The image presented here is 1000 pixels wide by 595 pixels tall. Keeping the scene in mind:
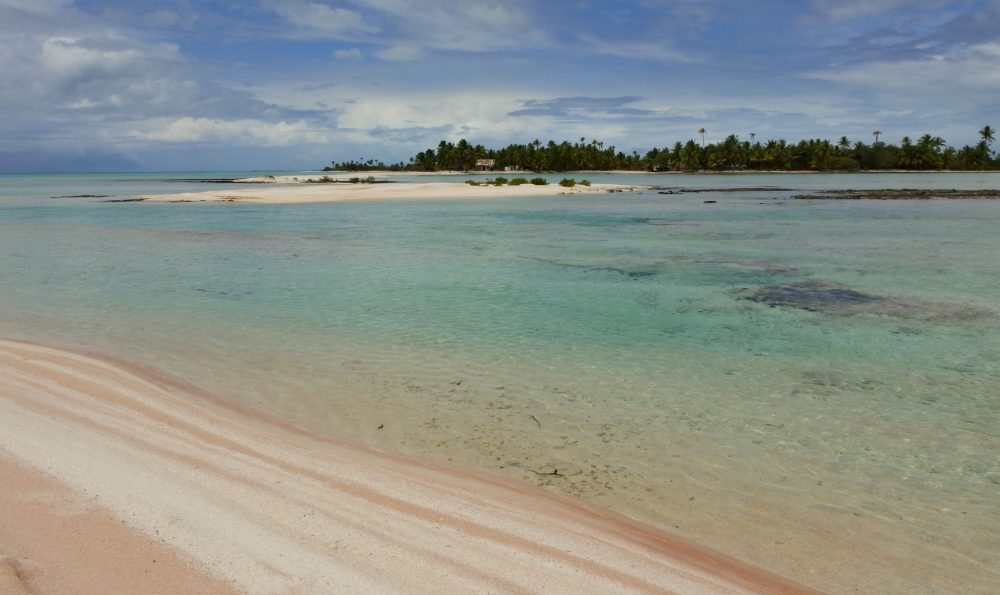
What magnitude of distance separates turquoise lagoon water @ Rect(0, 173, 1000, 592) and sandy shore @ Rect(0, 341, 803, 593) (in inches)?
24.8

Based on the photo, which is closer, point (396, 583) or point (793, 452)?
point (396, 583)

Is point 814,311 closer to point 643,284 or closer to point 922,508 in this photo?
point 643,284

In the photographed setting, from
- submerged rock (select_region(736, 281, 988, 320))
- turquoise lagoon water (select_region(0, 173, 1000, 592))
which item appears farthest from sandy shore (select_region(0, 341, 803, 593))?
submerged rock (select_region(736, 281, 988, 320))

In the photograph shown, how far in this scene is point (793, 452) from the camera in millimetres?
7363

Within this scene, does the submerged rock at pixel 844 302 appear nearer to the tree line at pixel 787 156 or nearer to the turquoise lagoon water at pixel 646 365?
the turquoise lagoon water at pixel 646 365

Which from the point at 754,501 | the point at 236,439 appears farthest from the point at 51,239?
the point at 754,501

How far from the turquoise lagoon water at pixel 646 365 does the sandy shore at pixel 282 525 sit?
0.63 metres

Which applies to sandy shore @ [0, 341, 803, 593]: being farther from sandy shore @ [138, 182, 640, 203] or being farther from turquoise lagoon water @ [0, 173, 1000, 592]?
sandy shore @ [138, 182, 640, 203]

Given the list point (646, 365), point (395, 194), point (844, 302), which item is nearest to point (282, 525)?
point (646, 365)

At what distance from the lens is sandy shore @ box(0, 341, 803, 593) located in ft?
14.6

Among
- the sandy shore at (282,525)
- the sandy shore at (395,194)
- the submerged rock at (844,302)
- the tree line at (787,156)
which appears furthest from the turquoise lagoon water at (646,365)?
the tree line at (787,156)

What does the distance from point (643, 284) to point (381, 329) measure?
8.33 metres

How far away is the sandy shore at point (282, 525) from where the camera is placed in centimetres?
446

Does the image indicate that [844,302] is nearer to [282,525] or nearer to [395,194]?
[282,525]
